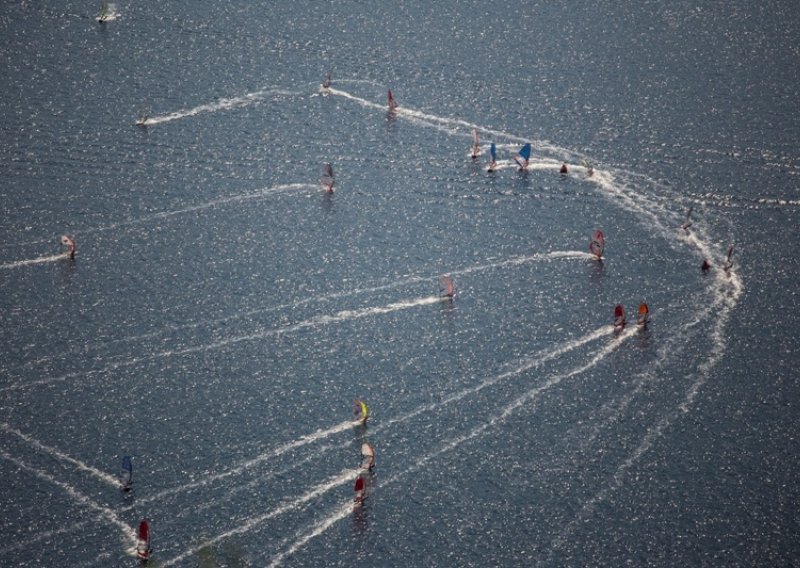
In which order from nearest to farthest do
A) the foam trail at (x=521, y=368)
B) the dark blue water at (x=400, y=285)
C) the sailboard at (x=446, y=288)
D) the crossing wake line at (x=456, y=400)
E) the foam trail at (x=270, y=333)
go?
the crossing wake line at (x=456, y=400) → the dark blue water at (x=400, y=285) → the foam trail at (x=521, y=368) → the foam trail at (x=270, y=333) → the sailboard at (x=446, y=288)

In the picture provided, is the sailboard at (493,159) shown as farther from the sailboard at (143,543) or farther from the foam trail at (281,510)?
the sailboard at (143,543)

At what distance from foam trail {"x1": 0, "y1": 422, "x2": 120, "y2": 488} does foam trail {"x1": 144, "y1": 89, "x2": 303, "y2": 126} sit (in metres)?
23.5

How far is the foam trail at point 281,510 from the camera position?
5028 cm

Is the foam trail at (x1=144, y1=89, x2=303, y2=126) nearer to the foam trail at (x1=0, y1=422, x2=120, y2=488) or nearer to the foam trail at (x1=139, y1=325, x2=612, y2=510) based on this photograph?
the foam trail at (x1=0, y1=422, x2=120, y2=488)

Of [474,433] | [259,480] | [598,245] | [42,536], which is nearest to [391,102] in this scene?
[598,245]

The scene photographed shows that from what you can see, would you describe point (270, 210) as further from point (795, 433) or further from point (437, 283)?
point (795, 433)

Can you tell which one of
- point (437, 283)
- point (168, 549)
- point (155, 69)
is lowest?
point (168, 549)

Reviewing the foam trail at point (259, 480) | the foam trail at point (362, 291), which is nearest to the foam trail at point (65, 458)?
the foam trail at point (259, 480)

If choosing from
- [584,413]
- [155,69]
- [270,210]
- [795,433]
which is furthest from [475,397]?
[155,69]

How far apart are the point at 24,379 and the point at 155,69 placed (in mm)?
26995

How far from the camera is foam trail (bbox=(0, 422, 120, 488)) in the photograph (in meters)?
53.1

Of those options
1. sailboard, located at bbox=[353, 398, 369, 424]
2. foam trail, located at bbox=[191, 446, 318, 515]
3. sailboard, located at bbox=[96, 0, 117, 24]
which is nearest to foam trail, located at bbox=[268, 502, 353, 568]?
foam trail, located at bbox=[191, 446, 318, 515]

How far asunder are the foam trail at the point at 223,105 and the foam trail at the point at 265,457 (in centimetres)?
2530

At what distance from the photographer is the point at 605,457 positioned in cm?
5459
